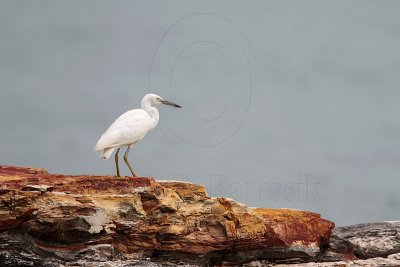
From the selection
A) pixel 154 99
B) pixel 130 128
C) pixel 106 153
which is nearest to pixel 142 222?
pixel 106 153

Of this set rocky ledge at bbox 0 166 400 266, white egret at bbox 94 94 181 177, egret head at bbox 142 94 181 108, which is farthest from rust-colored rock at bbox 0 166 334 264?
egret head at bbox 142 94 181 108

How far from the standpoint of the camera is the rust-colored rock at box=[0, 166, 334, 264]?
19328 millimetres

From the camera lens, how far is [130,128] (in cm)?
2395

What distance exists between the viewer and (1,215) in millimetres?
18844

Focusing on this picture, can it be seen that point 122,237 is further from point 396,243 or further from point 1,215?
point 396,243

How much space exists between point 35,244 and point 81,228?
1.37 metres

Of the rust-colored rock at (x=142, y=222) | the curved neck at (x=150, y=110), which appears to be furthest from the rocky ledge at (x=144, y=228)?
the curved neck at (x=150, y=110)

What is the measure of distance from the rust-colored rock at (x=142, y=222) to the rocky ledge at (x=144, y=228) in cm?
3

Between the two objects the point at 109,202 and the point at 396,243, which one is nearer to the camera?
the point at 109,202

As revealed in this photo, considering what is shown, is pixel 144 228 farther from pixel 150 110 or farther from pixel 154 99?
pixel 154 99

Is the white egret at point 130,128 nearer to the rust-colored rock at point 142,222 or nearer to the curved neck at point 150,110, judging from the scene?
the curved neck at point 150,110

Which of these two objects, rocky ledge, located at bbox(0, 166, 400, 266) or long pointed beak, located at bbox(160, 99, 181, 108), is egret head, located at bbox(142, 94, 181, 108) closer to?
long pointed beak, located at bbox(160, 99, 181, 108)

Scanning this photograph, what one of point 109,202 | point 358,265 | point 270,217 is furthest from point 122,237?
point 358,265

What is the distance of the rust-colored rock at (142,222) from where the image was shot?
1933 centimetres
